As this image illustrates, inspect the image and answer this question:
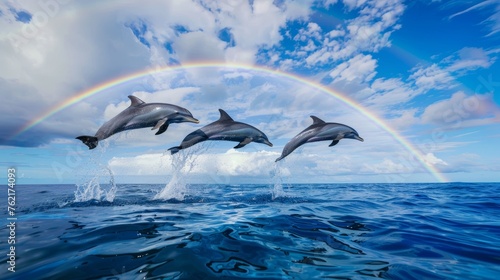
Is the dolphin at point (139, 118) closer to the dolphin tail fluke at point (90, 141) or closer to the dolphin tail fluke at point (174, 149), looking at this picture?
the dolphin tail fluke at point (90, 141)

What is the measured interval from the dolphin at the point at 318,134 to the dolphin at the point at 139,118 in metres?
5.72

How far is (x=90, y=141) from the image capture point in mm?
10227

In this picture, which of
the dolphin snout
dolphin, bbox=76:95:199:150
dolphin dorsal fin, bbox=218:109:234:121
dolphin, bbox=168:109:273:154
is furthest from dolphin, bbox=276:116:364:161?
dolphin, bbox=76:95:199:150

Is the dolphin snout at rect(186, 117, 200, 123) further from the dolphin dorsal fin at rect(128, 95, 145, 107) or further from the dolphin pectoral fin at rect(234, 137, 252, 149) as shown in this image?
the dolphin pectoral fin at rect(234, 137, 252, 149)

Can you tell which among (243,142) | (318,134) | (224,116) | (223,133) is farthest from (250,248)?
(318,134)

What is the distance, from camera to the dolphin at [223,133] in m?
11.9

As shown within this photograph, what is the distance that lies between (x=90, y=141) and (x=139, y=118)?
6.75 feet

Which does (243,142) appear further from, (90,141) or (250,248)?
(250,248)

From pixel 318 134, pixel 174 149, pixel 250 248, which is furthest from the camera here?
pixel 318 134

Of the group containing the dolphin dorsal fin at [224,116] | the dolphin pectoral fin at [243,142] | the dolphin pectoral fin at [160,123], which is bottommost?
the dolphin pectoral fin at [243,142]

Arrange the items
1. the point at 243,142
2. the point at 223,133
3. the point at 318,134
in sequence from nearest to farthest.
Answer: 1. the point at 223,133
2. the point at 243,142
3. the point at 318,134

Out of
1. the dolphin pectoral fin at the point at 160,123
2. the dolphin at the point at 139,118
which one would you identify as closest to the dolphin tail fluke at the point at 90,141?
the dolphin at the point at 139,118

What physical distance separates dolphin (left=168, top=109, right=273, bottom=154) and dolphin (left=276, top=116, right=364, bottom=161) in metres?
2.06

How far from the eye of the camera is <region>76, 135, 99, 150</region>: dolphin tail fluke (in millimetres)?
10102
